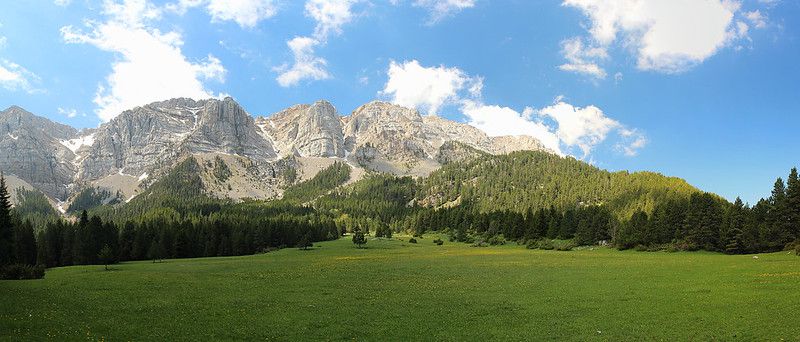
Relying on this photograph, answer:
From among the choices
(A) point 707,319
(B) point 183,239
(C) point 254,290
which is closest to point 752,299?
(A) point 707,319

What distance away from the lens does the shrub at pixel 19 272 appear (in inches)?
2189

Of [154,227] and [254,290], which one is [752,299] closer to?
[254,290]

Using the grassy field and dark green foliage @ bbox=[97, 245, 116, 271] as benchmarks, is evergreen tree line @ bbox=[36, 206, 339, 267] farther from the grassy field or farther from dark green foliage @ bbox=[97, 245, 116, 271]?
the grassy field

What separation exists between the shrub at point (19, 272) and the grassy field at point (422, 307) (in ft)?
26.6

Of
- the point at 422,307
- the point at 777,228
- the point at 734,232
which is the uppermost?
the point at 777,228

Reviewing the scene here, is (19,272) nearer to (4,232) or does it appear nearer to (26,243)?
(4,232)

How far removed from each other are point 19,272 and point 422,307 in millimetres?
52190

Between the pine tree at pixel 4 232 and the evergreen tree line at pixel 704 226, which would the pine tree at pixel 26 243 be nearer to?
the pine tree at pixel 4 232

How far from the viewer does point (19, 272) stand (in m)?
56.8

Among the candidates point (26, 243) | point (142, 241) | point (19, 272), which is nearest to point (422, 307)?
point (19, 272)

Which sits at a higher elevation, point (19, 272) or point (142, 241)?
point (142, 241)

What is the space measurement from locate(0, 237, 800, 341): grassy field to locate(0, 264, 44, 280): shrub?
26.6 ft

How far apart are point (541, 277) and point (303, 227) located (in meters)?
130

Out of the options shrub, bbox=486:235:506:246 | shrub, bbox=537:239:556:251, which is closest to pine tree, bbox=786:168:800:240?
shrub, bbox=537:239:556:251
